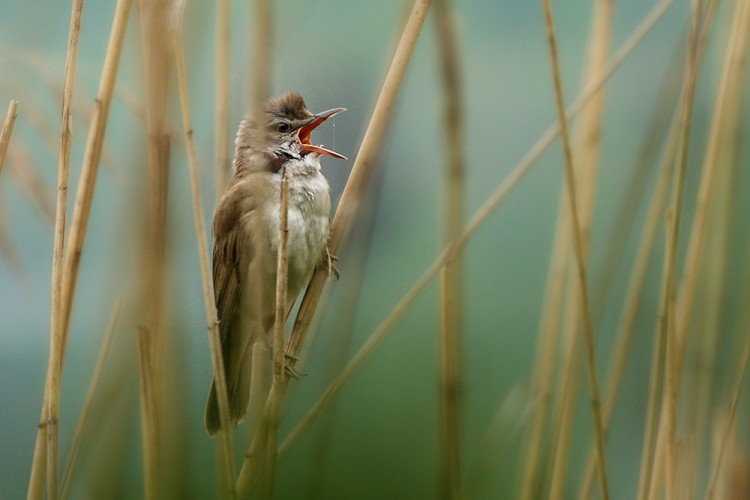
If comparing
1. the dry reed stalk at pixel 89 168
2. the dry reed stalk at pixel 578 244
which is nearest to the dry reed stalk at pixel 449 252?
the dry reed stalk at pixel 578 244

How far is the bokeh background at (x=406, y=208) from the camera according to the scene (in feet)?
4.35

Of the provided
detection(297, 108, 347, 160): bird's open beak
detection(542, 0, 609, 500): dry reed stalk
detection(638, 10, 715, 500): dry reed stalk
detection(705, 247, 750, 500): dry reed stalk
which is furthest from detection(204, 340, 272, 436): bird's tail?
detection(705, 247, 750, 500): dry reed stalk

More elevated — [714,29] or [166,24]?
[714,29]

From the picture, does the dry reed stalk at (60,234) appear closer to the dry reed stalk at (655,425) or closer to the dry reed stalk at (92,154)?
the dry reed stalk at (92,154)

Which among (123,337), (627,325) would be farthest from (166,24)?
(627,325)

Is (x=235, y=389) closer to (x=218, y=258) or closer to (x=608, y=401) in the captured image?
(x=218, y=258)

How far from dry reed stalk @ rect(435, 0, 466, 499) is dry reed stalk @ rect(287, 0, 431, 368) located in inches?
2.5

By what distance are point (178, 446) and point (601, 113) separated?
78 centimetres

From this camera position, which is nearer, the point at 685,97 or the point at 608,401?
the point at 685,97

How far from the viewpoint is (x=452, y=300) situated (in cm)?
111

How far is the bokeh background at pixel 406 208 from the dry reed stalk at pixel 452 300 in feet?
0.51

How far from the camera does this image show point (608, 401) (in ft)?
4.01

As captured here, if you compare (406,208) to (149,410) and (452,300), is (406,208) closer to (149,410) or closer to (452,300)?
(452,300)

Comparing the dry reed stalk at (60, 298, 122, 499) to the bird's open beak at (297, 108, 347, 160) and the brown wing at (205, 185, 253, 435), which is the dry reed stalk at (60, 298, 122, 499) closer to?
the brown wing at (205, 185, 253, 435)
